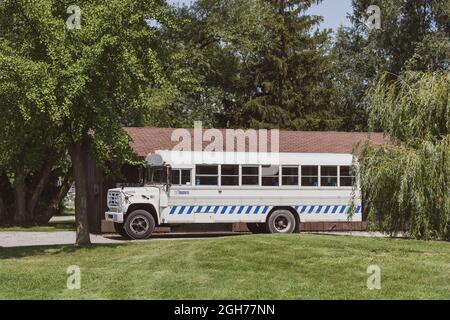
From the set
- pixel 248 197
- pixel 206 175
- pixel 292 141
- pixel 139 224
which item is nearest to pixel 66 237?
pixel 139 224

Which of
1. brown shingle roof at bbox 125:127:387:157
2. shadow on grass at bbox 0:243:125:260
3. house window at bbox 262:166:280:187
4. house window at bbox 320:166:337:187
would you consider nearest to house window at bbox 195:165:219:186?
house window at bbox 262:166:280:187

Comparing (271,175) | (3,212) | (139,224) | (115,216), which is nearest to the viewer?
(139,224)

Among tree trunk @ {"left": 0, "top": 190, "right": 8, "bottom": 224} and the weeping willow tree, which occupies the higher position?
the weeping willow tree

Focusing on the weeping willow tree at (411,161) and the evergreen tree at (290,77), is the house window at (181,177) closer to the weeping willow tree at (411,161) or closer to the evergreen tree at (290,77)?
the weeping willow tree at (411,161)

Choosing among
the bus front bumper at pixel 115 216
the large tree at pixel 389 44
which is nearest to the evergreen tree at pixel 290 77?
the large tree at pixel 389 44

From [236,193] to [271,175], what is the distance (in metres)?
1.44

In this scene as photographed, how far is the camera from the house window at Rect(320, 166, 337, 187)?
25.0 meters

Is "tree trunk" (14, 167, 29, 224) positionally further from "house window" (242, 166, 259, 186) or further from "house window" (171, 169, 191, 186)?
"house window" (242, 166, 259, 186)

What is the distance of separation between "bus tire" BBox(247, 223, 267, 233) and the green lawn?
7.91 metres

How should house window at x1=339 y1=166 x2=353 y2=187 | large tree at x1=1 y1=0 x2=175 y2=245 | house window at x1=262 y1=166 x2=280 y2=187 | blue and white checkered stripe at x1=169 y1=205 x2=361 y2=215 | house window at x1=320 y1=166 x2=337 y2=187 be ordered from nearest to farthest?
large tree at x1=1 y1=0 x2=175 y2=245 < blue and white checkered stripe at x1=169 y1=205 x2=361 y2=215 < house window at x1=262 y1=166 x2=280 y2=187 < house window at x1=320 y1=166 x2=337 y2=187 < house window at x1=339 y1=166 x2=353 y2=187

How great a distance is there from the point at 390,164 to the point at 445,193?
1.59 meters

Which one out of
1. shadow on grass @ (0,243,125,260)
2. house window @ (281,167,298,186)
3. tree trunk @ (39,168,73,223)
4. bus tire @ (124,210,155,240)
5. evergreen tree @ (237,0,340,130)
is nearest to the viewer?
shadow on grass @ (0,243,125,260)

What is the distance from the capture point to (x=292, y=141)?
2953 cm

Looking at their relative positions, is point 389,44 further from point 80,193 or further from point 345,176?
point 80,193
